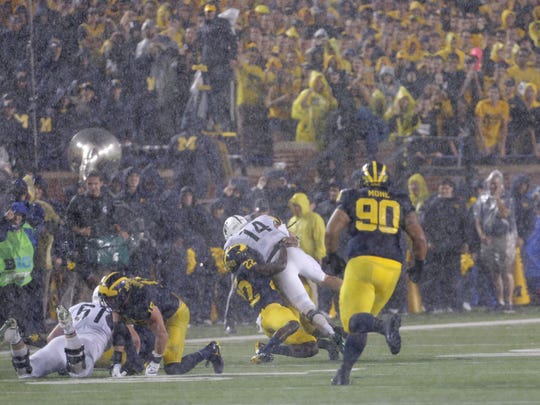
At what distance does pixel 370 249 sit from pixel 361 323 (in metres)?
0.63

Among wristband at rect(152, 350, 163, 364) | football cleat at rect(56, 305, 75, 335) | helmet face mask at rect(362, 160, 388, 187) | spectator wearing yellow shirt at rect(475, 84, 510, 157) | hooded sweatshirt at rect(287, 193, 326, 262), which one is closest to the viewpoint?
helmet face mask at rect(362, 160, 388, 187)

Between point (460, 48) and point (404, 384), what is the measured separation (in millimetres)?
13846

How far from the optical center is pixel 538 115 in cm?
2252

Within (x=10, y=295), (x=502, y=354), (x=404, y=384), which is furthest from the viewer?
(x=10, y=295)

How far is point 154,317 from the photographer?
Result: 1159 cm

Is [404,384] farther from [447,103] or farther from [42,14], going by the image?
[447,103]

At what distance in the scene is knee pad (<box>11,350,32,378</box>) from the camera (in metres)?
11.8

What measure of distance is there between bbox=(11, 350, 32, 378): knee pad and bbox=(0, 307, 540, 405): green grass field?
0.12 m

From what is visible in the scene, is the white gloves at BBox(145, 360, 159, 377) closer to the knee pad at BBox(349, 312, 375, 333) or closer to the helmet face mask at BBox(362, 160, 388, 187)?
the knee pad at BBox(349, 312, 375, 333)

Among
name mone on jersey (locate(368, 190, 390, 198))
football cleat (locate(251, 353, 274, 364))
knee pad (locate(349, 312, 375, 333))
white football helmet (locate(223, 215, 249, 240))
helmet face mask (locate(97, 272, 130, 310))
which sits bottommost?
football cleat (locate(251, 353, 274, 364))

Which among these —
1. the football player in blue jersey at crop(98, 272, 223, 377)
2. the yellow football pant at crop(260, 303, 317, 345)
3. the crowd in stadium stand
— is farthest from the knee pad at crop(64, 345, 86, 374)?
the crowd in stadium stand

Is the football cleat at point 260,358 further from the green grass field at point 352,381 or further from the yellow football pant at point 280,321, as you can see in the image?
the yellow football pant at point 280,321

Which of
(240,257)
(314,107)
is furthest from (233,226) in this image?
(314,107)

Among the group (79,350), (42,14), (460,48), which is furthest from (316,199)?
(79,350)
